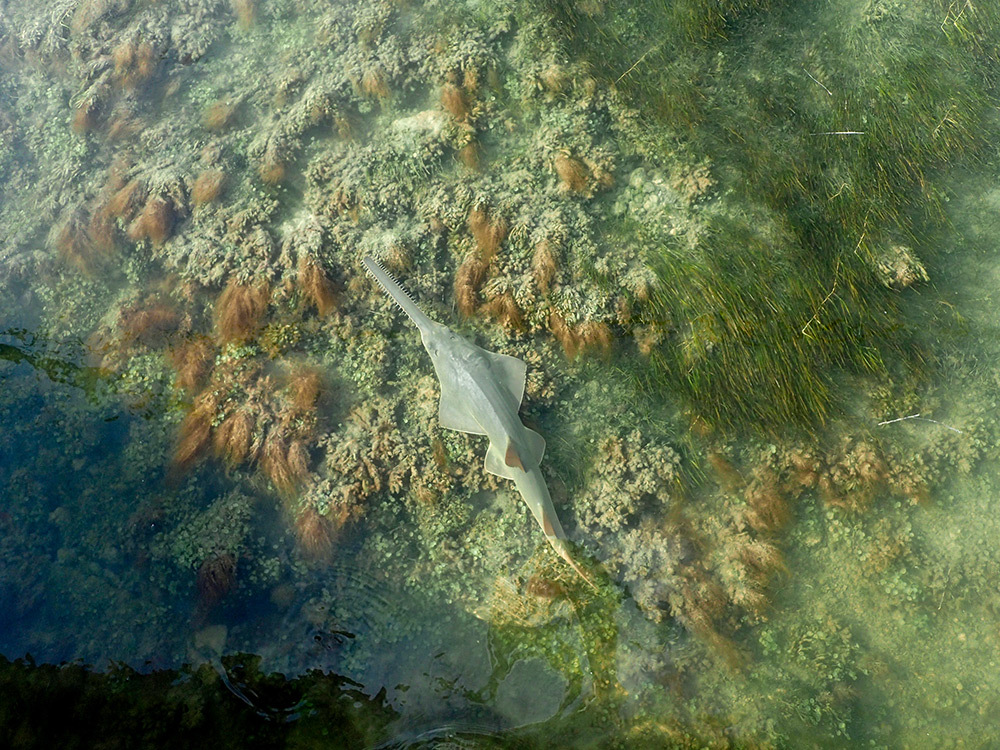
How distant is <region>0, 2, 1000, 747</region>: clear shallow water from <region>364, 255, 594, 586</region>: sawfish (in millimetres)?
181

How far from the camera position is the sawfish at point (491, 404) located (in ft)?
11.8

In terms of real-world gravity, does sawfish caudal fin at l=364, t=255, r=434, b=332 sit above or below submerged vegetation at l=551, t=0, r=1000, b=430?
above

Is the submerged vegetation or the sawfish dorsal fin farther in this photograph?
the submerged vegetation

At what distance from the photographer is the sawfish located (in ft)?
11.8

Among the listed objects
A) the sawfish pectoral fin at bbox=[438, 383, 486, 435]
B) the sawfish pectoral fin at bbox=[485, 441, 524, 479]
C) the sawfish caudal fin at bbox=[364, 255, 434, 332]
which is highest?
the sawfish caudal fin at bbox=[364, 255, 434, 332]

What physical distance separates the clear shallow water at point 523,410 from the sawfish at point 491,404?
18 cm

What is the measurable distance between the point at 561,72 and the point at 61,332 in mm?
4246

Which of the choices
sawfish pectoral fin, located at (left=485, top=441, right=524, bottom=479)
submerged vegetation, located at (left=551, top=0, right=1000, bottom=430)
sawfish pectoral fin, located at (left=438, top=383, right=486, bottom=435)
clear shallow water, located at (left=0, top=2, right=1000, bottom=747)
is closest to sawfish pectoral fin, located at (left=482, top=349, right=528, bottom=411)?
clear shallow water, located at (left=0, top=2, right=1000, bottom=747)

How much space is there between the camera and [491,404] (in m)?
3.68

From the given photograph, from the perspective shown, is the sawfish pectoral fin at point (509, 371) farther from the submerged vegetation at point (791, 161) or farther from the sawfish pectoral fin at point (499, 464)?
the submerged vegetation at point (791, 161)

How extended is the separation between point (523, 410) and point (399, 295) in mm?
1095

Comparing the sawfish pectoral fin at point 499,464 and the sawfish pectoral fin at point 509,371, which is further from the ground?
the sawfish pectoral fin at point 509,371

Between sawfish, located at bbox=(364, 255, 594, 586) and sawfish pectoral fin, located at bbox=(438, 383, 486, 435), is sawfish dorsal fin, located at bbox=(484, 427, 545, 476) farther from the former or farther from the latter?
sawfish pectoral fin, located at bbox=(438, 383, 486, 435)

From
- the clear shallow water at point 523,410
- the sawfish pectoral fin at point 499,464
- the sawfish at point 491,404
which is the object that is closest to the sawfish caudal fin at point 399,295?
the sawfish at point 491,404
